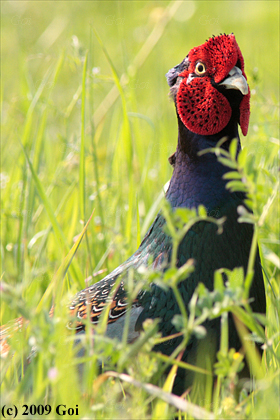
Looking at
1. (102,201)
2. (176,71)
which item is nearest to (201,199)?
(176,71)

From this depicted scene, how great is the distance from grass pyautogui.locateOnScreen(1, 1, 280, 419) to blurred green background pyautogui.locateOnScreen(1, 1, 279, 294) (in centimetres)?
2

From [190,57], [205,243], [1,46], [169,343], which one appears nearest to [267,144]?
[190,57]

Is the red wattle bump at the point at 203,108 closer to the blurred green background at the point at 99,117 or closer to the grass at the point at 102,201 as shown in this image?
the grass at the point at 102,201

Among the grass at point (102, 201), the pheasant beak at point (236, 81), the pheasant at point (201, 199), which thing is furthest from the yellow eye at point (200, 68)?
the grass at point (102, 201)

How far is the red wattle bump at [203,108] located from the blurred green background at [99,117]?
0.54m

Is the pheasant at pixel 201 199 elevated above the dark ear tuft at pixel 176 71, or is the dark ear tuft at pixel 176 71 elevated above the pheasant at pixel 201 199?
the dark ear tuft at pixel 176 71

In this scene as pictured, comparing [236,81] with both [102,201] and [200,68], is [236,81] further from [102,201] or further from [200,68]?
[102,201]

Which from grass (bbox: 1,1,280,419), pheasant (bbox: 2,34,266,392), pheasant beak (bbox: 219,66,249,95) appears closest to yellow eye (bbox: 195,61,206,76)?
pheasant (bbox: 2,34,266,392)

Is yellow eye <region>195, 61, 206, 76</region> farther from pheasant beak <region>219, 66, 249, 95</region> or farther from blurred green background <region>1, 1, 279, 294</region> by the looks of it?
blurred green background <region>1, 1, 279, 294</region>

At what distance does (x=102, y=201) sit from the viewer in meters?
3.38

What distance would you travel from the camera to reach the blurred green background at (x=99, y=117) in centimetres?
272

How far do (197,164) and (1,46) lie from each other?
17.6 ft

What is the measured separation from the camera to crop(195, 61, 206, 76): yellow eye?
1964 mm

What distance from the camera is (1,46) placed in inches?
256
